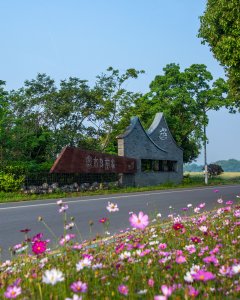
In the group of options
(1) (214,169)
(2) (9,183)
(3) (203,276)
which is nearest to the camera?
(3) (203,276)

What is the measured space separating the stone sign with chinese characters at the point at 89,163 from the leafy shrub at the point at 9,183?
2293mm

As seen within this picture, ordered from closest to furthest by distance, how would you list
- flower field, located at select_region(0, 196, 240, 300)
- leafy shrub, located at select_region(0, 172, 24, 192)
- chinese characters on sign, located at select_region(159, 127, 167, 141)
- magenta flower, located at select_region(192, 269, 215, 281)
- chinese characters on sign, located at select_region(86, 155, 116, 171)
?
magenta flower, located at select_region(192, 269, 215, 281) → flower field, located at select_region(0, 196, 240, 300) → leafy shrub, located at select_region(0, 172, 24, 192) → chinese characters on sign, located at select_region(86, 155, 116, 171) → chinese characters on sign, located at select_region(159, 127, 167, 141)

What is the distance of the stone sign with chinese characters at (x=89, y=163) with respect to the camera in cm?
2439

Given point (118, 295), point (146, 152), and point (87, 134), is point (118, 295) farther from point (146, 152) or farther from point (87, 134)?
point (87, 134)

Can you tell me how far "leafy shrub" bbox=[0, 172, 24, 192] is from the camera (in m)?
24.2

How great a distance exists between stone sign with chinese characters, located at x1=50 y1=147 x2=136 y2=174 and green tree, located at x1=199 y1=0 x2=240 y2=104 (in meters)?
9.70

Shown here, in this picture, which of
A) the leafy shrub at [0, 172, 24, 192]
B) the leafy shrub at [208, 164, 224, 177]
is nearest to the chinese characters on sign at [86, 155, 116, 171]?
the leafy shrub at [0, 172, 24, 192]

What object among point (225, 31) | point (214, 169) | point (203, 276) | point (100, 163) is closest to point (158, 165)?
point (100, 163)

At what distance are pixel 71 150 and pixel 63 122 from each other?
46.7ft

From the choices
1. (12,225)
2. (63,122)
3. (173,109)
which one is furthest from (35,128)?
(12,225)

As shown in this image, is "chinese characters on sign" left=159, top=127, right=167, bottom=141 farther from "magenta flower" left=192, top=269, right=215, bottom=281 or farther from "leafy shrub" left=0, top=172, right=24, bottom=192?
"magenta flower" left=192, top=269, right=215, bottom=281

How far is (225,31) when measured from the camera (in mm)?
19078

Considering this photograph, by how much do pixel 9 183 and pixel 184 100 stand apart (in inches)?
1041

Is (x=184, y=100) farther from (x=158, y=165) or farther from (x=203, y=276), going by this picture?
(x=203, y=276)
